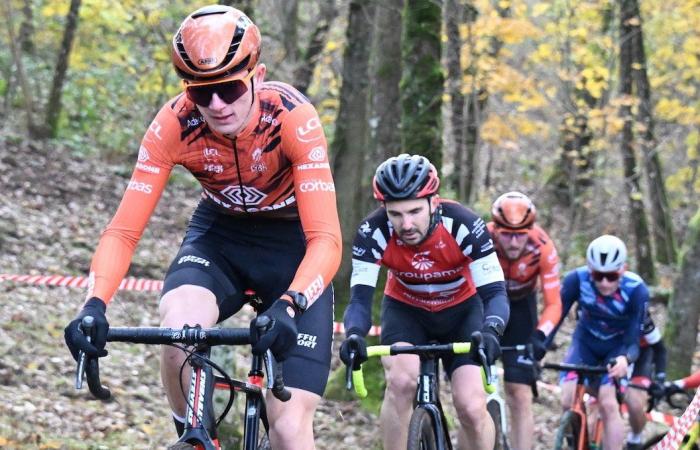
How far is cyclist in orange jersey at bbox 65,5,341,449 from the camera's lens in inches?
158

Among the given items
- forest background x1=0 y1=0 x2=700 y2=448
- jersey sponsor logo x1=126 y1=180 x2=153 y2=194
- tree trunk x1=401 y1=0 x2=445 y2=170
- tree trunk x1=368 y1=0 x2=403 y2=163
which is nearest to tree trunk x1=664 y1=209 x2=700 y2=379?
forest background x1=0 y1=0 x2=700 y2=448

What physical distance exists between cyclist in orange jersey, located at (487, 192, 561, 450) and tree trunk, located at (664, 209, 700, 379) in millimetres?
4381

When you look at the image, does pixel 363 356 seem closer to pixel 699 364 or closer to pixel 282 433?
pixel 282 433

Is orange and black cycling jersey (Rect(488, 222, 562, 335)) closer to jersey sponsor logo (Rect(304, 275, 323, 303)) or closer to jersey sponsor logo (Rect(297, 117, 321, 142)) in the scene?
jersey sponsor logo (Rect(297, 117, 321, 142))

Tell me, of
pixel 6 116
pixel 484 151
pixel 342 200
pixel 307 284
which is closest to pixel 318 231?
pixel 307 284

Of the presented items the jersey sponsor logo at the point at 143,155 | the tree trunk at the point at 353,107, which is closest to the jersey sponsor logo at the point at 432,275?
the jersey sponsor logo at the point at 143,155

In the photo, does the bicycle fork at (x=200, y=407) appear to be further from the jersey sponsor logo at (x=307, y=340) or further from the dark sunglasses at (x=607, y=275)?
the dark sunglasses at (x=607, y=275)

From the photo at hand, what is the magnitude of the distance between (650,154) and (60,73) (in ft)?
40.0

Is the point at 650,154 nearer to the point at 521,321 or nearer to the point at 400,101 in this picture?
the point at 400,101

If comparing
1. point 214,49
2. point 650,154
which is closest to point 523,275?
point 214,49

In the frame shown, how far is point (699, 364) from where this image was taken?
50.9 feet

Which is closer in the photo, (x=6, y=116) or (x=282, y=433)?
(x=282, y=433)

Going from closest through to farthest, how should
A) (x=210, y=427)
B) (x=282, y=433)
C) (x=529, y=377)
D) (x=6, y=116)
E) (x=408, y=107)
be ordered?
(x=210, y=427) < (x=282, y=433) < (x=529, y=377) < (x=408, y=107) < (x=6, y=116)

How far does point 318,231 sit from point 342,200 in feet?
29.3
